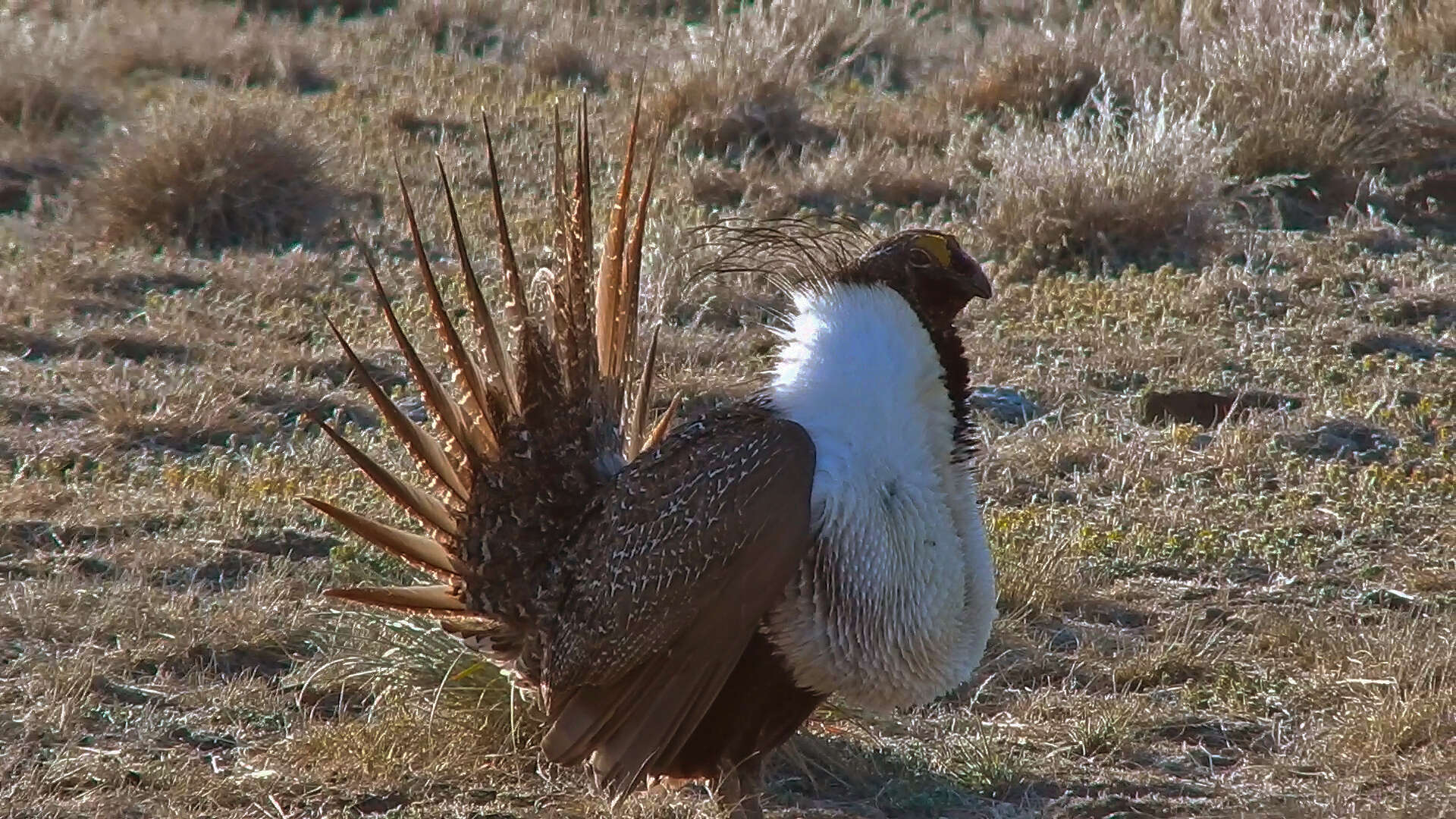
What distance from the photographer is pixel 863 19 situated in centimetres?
1060

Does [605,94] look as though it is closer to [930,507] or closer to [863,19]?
[863,19]

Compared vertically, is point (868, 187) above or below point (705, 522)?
below

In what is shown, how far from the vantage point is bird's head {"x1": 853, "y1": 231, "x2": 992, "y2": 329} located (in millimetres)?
3363

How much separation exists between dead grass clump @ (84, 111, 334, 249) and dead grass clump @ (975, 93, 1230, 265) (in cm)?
281

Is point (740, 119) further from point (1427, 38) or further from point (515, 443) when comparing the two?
point (515, 443)

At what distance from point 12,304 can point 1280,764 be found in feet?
15.5

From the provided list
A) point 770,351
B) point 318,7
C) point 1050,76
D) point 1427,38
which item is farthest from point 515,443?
point 318,7

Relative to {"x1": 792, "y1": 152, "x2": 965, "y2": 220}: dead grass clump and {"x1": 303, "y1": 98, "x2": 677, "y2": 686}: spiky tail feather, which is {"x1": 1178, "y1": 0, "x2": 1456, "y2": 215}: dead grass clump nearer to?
{"x1": 792, "y1": 152, "x2": 965, "y2": 220}: dead grass clump

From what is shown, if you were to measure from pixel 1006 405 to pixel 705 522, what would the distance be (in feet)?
9.57

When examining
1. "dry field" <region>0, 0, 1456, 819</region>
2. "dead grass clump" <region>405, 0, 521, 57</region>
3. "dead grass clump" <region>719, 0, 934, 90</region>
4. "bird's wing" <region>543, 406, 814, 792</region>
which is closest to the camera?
"bird's wing" <region>543, 406, 814, 792</region>

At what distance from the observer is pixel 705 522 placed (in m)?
3.17

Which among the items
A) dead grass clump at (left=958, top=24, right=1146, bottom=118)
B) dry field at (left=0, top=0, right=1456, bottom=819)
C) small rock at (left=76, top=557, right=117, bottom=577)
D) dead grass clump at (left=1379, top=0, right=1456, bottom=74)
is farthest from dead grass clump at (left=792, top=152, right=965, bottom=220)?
small rock at (left=76, top=557, right=117, bottom=577)

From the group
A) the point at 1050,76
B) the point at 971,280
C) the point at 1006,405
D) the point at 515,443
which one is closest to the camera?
the point at 971,280

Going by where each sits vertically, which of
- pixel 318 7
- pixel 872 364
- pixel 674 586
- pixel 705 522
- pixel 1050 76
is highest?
pixel 872 364
